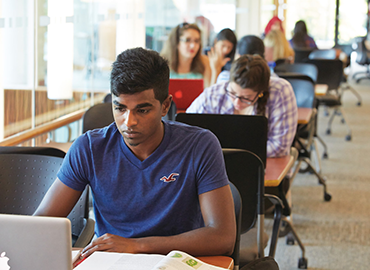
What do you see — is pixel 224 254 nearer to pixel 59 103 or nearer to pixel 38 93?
pixel 38 93

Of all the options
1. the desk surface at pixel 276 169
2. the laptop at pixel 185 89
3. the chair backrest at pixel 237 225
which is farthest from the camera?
the laptop at pixel 185 89

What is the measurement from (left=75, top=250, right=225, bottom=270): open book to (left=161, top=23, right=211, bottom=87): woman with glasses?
10.2ft

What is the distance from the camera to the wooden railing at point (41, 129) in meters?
2.45

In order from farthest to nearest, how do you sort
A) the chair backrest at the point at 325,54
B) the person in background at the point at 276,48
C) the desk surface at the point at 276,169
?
the chair backrest at the point at 325,54 < the person in background at the point at 276,48 < the desk surface at the point at 276,169

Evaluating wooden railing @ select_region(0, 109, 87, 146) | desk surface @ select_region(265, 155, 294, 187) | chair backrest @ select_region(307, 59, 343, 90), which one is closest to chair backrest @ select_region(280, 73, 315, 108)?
desk surface @ select_region(265, 155, 294, 187)

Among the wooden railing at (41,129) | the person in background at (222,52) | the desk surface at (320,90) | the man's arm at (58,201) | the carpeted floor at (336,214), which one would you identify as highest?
the person in background at (222,52)

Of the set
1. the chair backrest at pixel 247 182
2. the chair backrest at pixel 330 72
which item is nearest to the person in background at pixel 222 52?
the chair backrest at pixel 330 72

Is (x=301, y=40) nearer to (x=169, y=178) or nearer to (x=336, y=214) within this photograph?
(x=336, y=214)

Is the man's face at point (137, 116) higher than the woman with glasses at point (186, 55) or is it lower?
lower

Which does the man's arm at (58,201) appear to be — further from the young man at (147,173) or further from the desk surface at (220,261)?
the desk surface at (220,261)

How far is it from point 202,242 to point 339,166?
3798mm

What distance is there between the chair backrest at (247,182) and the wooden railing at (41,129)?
1242 millimetres

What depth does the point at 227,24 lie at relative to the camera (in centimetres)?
846

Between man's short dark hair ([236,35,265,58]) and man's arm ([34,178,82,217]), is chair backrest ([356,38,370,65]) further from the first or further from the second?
man's arm ([34,178,82,217])
